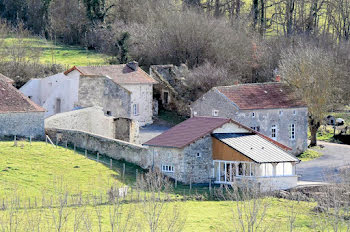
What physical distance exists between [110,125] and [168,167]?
10.2m

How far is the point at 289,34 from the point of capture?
314 feet

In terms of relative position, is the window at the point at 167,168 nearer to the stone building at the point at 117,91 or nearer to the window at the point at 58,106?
the stone building at the point at 117,91

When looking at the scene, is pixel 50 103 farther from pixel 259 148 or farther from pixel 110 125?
pixel 259 148

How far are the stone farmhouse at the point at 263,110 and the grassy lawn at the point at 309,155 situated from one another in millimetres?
501

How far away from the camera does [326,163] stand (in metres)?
62.8

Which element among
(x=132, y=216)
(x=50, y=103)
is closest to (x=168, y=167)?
(x=132, y=216)

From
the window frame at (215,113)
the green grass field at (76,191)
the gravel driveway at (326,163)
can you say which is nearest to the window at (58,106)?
the window frame at (215,113)

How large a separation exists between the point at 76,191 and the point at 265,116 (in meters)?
20.5

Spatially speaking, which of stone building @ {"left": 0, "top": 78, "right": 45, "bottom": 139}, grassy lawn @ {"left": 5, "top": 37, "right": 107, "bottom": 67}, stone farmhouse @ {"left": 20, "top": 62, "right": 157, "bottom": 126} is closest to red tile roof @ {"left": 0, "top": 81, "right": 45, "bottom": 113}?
Answer: stone building @ {"left": 0, "top": 78, "right": 45, "bottom": 139}

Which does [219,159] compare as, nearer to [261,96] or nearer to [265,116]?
[265,116]

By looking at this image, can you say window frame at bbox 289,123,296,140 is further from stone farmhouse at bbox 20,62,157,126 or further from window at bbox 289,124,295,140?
stone farmhouse at bbox 20,62,157,126

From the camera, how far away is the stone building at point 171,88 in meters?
75.8

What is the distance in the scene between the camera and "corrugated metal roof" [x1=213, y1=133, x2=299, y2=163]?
54.7 meters

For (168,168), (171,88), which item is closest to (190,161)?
(168,168)
